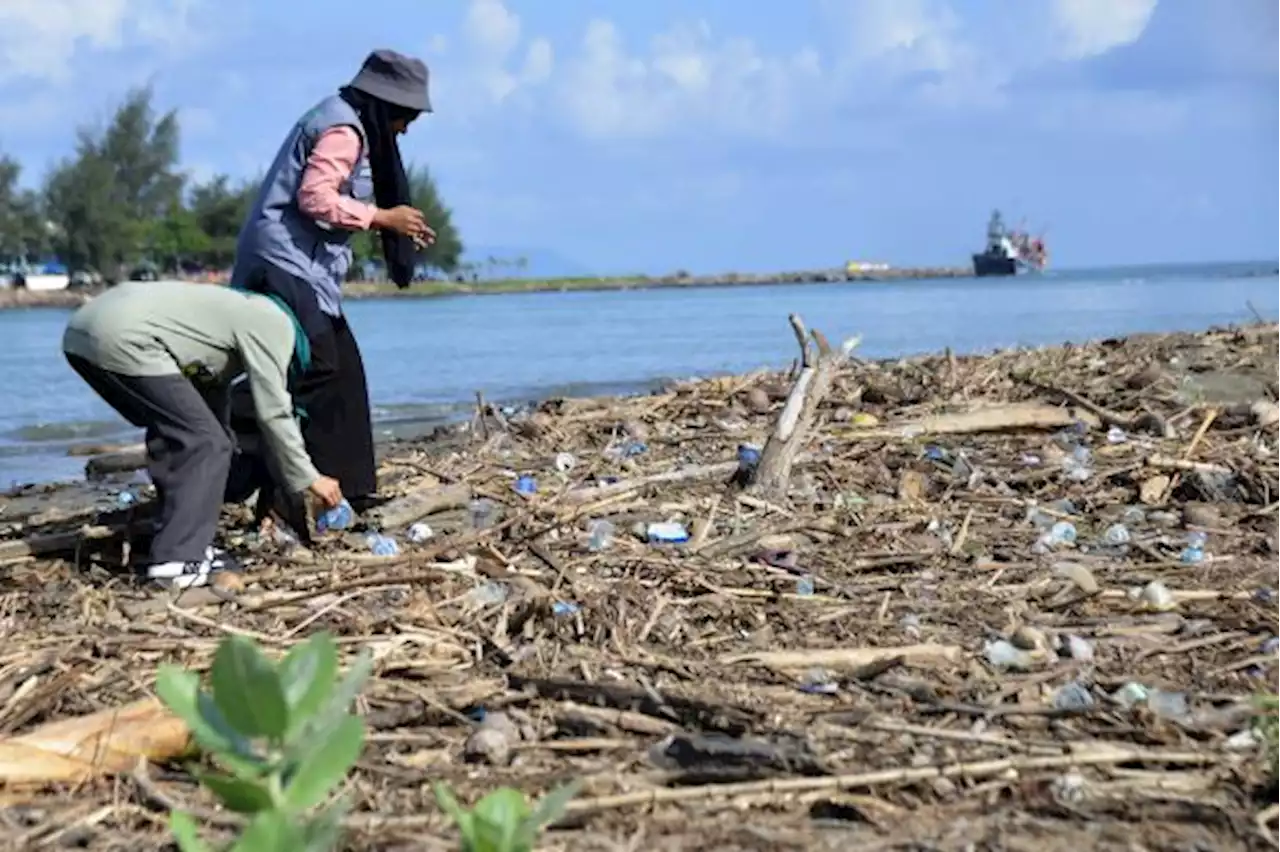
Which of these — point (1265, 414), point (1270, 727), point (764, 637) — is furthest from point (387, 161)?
point (1265, 414)

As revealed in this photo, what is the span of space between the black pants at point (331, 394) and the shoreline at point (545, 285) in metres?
59.2

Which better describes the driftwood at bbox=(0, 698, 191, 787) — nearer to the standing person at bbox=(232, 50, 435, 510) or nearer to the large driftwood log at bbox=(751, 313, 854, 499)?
the standing person at bbox=(232, 50, 435, 510)

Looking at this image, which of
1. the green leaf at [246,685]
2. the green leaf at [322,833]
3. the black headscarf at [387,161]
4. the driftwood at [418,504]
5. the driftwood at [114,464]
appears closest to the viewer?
the green leaf at [246,685]

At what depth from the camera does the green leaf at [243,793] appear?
163 cm

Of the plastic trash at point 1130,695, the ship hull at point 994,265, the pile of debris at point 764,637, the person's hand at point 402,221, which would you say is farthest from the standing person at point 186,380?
the ship hull at point 994,265

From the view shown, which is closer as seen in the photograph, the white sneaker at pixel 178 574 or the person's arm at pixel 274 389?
the white sneaker at pixel 178 574

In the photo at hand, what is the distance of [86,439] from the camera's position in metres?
13.4

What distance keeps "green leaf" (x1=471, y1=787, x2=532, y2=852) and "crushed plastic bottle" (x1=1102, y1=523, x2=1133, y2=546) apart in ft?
12.8

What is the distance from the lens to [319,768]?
161cm

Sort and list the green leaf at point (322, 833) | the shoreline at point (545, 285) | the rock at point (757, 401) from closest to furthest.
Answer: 1. the green leaf at point (322, 833)
2. the rock at point (757, 401)
3. the shoreline at point (545, 285)

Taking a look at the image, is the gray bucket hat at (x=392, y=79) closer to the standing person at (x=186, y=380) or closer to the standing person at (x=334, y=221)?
the standing person at (x=334, y=221)

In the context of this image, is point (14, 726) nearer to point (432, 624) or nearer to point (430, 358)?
point (432, 624)

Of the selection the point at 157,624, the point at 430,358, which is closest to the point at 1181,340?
the point at 157,624

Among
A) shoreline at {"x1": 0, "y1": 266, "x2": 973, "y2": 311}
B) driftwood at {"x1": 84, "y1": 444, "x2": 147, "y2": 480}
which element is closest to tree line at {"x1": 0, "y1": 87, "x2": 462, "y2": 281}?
shoreline at {"x1": 0, "y1": 266, "x2": 973, "y2": 311}
